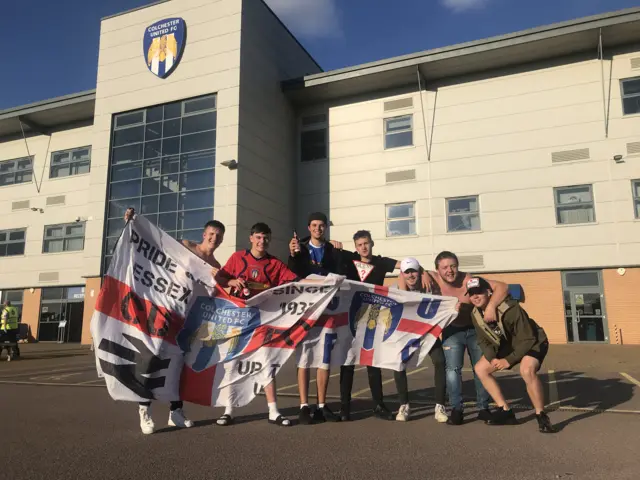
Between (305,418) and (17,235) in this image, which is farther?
(17,235)

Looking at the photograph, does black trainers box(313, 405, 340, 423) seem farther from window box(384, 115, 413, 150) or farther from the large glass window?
window box(384, 115, 413, 150)

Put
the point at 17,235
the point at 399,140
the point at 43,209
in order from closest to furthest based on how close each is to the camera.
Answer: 1. the point at 399,140
2. the point at 43,209
3. the point at 17,235

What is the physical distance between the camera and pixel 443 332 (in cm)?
572

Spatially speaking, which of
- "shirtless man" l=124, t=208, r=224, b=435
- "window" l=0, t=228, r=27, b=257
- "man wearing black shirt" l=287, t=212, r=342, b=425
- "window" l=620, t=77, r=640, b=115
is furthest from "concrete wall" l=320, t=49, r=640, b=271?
"window" l=0, t=228, r=27, b=257

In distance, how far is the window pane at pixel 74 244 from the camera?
2611 centimetres

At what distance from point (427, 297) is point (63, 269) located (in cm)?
2549

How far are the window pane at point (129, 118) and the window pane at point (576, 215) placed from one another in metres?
18.9

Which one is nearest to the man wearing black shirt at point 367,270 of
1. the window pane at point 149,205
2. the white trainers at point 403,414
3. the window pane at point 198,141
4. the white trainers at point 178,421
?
the white trainers at point 403,414

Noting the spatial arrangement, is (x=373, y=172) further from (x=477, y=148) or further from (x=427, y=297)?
(x=427, y=297)

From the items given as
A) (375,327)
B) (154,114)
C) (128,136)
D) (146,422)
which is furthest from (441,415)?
(128,136)

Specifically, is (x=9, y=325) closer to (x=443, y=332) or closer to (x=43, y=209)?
(x=443, y=332)

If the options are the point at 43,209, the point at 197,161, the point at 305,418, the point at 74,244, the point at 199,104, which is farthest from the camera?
the point at 43,209

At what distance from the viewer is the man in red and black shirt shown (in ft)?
17.6

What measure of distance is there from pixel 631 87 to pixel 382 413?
1978cm
